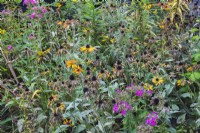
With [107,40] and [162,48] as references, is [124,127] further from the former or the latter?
[107,40]

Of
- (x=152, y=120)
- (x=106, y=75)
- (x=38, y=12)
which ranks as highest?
(x=38, y=12)

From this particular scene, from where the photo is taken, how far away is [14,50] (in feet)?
10.9

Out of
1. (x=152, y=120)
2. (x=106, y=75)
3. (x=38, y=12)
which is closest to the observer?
(x=152, y=120)

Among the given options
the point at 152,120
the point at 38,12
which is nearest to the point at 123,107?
the point at 152,120

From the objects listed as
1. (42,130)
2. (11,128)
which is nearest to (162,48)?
(42,130)

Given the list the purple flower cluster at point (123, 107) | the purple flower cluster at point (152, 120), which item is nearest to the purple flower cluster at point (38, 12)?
the purple flower cluster at point (123, 107)

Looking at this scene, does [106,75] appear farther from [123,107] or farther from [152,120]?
[152,120]

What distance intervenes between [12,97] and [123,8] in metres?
1.69

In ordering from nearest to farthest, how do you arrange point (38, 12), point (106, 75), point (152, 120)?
1. point (152, 120)
2. point (106, 75)
3. point (38, 12)

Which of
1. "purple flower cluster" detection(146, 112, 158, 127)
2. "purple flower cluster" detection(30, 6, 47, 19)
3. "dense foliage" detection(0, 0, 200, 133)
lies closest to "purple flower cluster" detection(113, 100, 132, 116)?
"dense foliage" detection(0, 0, 200, 133)

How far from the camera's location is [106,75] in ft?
7.64

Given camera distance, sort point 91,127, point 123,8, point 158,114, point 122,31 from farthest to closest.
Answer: point 123,8
point 122,31
point 91,127
point 158,114

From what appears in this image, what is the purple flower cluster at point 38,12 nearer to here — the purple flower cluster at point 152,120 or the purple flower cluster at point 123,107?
the purple flower cluster at point 123,107

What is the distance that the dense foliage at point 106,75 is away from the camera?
7.11ft
